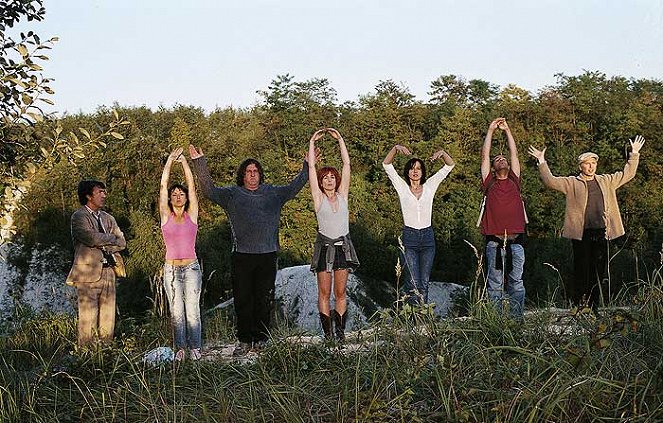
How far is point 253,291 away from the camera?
6598mm

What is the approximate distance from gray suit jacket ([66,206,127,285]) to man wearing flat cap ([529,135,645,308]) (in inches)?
156

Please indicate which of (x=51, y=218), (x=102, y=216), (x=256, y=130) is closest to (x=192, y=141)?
(x=256, y=130)

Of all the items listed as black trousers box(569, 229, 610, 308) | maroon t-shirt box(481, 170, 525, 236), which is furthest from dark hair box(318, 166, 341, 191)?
black trousers box(569, 229, 610, 308)

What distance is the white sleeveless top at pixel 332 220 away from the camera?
649 centimetres

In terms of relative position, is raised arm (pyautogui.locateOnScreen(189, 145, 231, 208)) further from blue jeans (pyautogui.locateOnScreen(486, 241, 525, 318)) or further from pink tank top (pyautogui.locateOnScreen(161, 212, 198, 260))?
blue jeans (pyautogui.locateOnScreen(486, 241, 525, 318))

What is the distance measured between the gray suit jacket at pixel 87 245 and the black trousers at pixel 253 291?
3.64 ft

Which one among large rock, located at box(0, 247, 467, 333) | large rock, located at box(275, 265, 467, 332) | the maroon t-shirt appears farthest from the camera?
large rock, located at box(275, 265, 467, 332)

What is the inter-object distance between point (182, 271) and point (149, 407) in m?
2.23

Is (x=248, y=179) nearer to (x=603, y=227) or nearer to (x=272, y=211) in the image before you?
(x=272, y=211)

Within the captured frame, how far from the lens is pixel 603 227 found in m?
7.28

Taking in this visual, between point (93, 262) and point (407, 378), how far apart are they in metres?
3.47

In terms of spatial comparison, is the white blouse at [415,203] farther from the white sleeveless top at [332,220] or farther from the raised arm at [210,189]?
the raised arm at [210,189]

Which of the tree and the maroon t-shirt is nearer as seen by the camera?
the tree

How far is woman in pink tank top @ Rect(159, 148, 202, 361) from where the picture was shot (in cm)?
649
